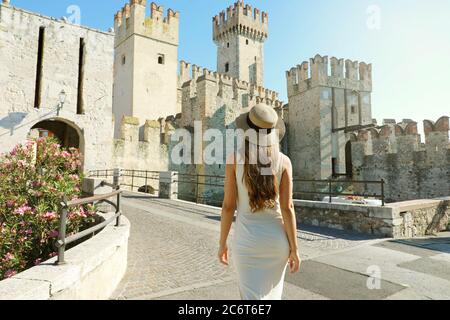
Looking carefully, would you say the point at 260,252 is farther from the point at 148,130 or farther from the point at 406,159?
the point at 406,159

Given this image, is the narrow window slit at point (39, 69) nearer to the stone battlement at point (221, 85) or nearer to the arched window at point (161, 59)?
the stone battlement at point (221, 85)

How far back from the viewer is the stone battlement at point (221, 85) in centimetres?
2000

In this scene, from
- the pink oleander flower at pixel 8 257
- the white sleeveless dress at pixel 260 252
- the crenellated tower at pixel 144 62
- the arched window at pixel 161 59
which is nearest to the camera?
the white sleeveless dress at pixel 260 252

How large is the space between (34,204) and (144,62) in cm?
2118

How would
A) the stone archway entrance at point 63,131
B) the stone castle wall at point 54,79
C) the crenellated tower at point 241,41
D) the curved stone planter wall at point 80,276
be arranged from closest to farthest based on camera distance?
the curved stone planter wall at point 80,276 → the stone castle wall at point 54,79 → the stone archway entrance at point 63,131 → the crenellated tower at point 241,41

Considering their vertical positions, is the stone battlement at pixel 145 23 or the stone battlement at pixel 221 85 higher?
the stone battlement at pixel 145 23

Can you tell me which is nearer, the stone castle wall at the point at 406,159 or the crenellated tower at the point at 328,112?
the stone castle wall at the point at 406,159

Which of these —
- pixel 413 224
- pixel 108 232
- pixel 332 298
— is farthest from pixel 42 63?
pixel 413 224

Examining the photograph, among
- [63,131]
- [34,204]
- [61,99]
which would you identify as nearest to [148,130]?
[63,131]

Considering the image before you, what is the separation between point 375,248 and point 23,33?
1504cm

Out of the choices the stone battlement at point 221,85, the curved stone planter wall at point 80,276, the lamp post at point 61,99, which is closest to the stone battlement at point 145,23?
the stone battlement at point 221,85

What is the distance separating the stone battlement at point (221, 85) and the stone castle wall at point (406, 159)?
9.11 m
